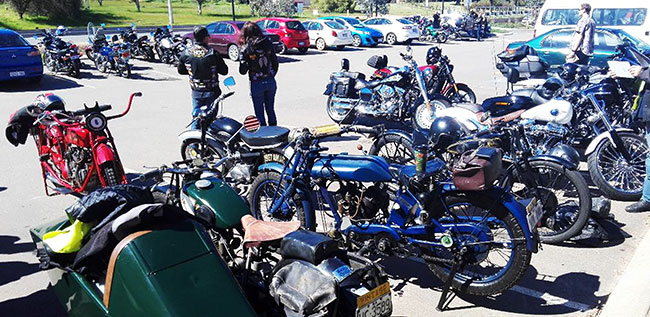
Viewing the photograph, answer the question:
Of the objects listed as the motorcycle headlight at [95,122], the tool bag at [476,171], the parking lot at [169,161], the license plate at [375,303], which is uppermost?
the motorcycle headlight at [95,122]

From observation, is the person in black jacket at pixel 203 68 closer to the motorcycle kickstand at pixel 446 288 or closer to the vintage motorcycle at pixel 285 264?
the vintage motorcycle at pixel 285 264

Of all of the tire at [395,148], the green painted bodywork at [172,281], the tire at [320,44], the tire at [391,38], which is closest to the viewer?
the green painted bodywork at [172,281]

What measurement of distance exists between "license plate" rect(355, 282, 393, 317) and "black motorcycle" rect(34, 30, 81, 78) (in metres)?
15.5

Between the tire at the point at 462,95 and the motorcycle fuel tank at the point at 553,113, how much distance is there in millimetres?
4207

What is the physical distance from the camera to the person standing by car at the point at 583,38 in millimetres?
11805

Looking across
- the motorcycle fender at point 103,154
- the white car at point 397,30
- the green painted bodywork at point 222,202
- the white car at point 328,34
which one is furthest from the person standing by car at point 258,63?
the white car at point 397,30

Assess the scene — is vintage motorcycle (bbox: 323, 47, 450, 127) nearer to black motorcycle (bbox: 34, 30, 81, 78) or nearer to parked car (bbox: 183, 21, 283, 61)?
black motorcycle (bbox: 34, 30, 81, 78)

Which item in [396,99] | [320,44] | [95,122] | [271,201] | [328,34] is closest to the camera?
[271,201]

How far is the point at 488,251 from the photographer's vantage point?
13.8ft

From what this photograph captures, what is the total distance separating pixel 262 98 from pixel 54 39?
Answer: 38.1 ft

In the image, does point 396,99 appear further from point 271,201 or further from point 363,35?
point 363,35

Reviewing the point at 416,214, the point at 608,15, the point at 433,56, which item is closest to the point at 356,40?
the point at 608,15

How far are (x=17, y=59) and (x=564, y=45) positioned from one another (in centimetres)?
1364

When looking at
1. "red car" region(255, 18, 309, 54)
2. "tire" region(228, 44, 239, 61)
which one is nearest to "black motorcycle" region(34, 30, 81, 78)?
"tire" region(228, 44, 239, 61)
